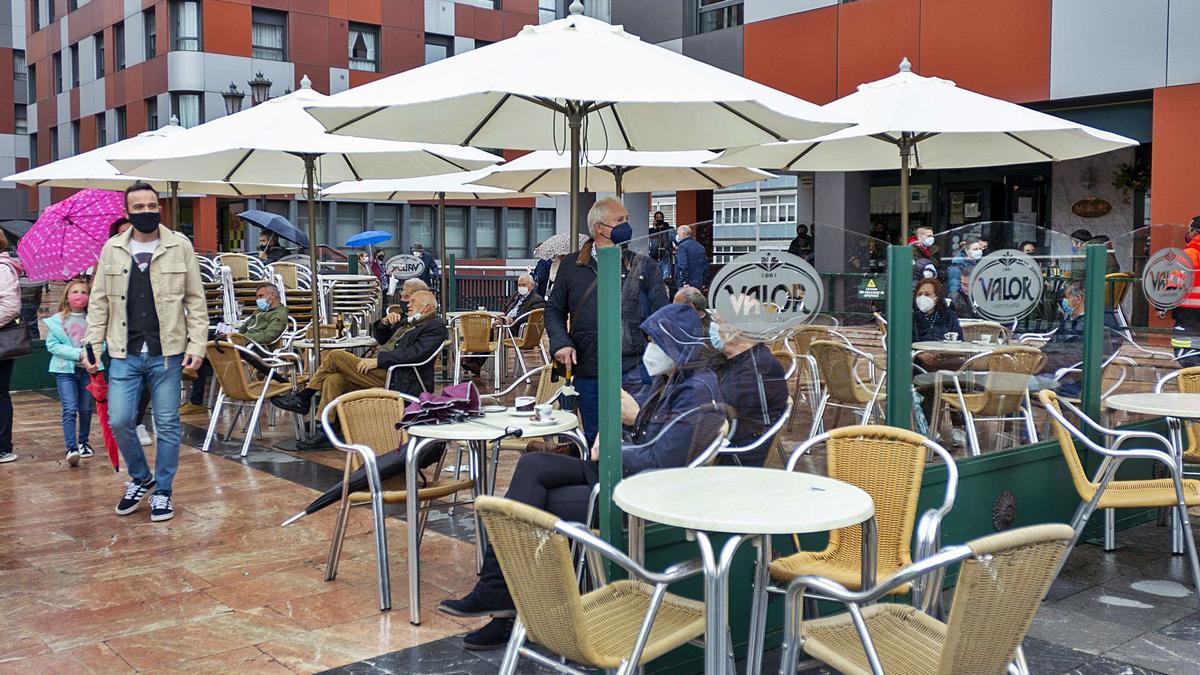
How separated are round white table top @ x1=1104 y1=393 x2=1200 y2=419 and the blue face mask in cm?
247

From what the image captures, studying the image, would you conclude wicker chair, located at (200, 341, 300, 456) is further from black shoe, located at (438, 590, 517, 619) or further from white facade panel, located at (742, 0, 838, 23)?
white facade panel, located at (742, 0, 838, 23)

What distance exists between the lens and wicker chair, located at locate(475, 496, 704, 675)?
9.37 feet

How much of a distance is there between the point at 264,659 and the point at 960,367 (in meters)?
3.51

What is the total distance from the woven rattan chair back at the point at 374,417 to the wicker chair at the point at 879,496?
2103 mm

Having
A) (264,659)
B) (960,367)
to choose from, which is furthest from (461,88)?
(960,367)

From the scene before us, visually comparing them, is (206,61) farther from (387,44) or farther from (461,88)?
(461,88)

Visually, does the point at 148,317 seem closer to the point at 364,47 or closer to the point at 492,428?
the point at 492,428

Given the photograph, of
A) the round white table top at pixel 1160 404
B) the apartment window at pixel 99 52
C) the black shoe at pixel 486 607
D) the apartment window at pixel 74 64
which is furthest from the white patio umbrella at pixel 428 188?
the apartment window at pixel 74 64

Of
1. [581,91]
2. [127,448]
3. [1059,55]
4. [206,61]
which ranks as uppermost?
[206,61]

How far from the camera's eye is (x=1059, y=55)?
14852 mm

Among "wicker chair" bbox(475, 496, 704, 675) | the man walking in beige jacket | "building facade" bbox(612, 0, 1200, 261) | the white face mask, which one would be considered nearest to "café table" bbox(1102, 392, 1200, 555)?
the white face mask

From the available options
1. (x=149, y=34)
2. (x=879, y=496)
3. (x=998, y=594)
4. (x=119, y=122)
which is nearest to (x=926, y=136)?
(x=879, y=496)

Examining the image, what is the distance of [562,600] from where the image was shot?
2.90 meters

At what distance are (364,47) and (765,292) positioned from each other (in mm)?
32954
